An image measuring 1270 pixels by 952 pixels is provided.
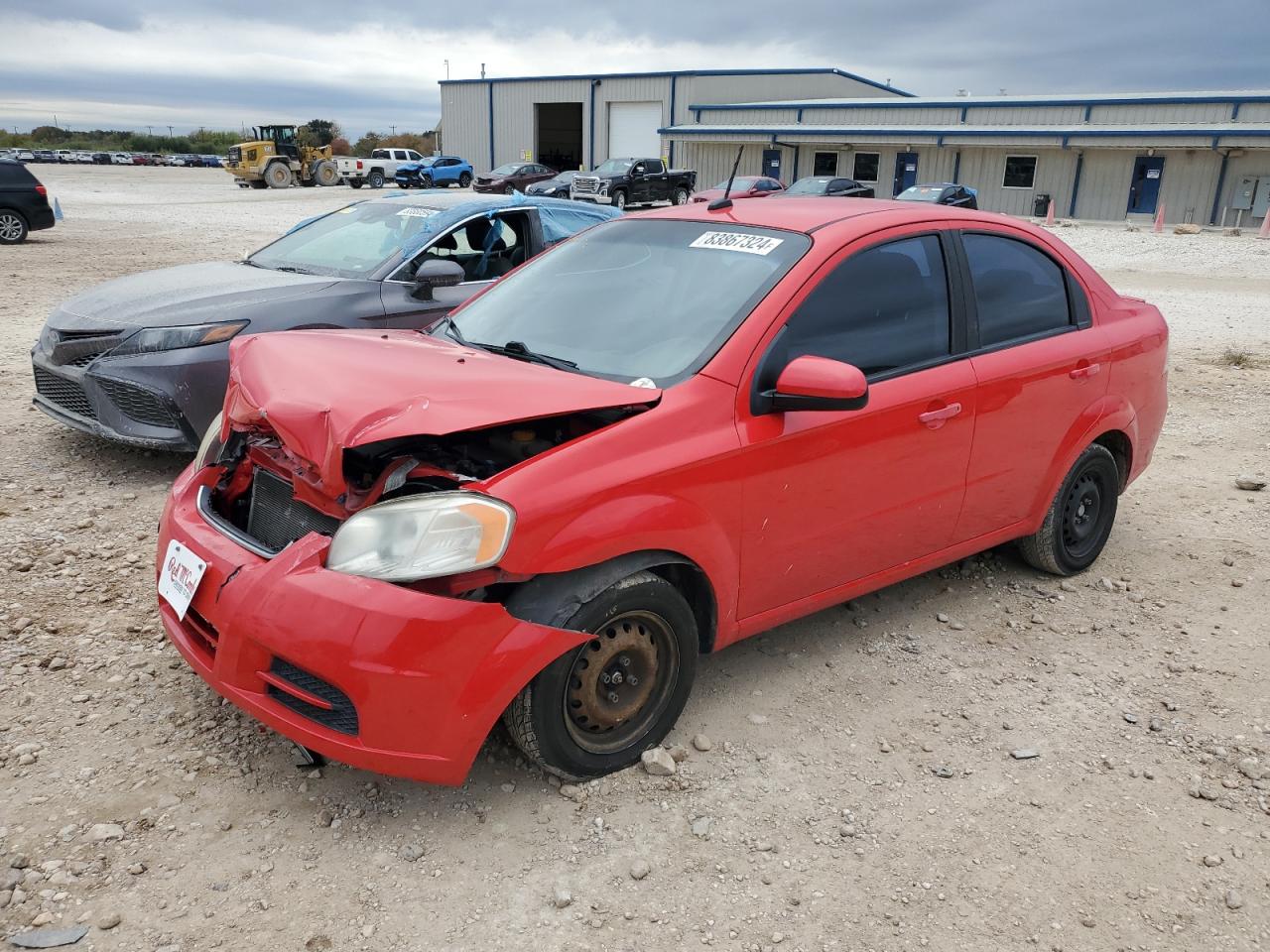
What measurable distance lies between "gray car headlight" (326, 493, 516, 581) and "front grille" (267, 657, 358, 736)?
1.00 feet

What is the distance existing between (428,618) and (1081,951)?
5.91 ft

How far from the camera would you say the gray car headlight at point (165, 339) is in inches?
204

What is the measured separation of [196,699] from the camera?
3279 millimetres

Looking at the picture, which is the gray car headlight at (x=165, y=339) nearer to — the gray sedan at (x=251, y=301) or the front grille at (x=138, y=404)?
the gray sedan at (x=251, y=301)

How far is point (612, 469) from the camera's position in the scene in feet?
8.85

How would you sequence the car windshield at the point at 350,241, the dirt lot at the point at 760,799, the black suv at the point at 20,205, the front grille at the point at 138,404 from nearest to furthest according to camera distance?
1. the dirt lot at the point at 760,799
2. the front grille at the point at 138,404
3. the car windshield at the point at 350,241
4. the black suv at the point at 20,205

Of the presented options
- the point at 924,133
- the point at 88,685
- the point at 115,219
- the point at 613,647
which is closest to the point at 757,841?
the point at 613,647

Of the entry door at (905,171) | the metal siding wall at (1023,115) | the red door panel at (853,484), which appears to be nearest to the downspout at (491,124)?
the entry door at (905,171)

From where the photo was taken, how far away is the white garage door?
48094mm

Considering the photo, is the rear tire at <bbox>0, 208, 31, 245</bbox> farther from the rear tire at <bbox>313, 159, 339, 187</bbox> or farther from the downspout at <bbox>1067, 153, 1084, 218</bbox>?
the downspout at <bbox>1067, 153, 1084, 218</bbox>

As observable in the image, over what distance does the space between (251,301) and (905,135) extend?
123 ft

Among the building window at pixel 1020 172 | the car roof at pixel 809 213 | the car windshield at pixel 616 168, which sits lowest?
the car roof at pixel 809 213

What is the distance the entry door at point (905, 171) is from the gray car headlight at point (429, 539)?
39.7 metres

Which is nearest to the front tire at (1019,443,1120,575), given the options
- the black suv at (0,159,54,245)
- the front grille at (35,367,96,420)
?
the front grille at (35,367,96,420)
